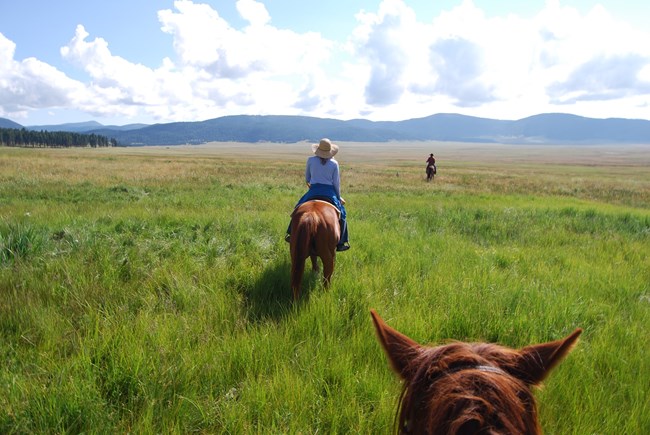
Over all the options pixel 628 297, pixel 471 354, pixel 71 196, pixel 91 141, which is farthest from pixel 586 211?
pixel 91 141

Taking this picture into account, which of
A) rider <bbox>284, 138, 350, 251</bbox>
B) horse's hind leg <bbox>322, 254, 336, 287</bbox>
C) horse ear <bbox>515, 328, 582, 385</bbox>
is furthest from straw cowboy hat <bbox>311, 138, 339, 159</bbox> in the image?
horse ear <bbox>515, 328, 582, 385</bbox>

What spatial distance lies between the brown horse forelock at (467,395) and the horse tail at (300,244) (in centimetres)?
311

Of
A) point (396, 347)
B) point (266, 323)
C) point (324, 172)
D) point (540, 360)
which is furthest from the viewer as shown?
point (324, 172)

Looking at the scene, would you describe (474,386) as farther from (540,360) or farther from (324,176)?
(324,176)

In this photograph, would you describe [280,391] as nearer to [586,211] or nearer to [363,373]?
[363,373]

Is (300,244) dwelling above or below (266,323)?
above

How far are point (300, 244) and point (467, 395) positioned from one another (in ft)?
11.8

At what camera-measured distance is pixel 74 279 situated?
14.3 feet

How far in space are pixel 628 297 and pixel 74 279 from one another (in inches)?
293

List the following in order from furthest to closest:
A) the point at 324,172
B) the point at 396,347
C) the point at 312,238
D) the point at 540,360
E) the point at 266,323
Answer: the point at 324,172 → the point at 312,238 → the point at 266,323 → the point at 396,347 → the point at 540,360

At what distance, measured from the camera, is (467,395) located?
1.11 metres

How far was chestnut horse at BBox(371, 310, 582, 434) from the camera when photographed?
3.55 ft

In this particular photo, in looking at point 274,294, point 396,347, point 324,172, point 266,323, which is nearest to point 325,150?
point 324,172

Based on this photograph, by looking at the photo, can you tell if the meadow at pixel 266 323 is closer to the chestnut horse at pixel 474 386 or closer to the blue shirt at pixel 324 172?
the chestnut horse at pixel 474 386
